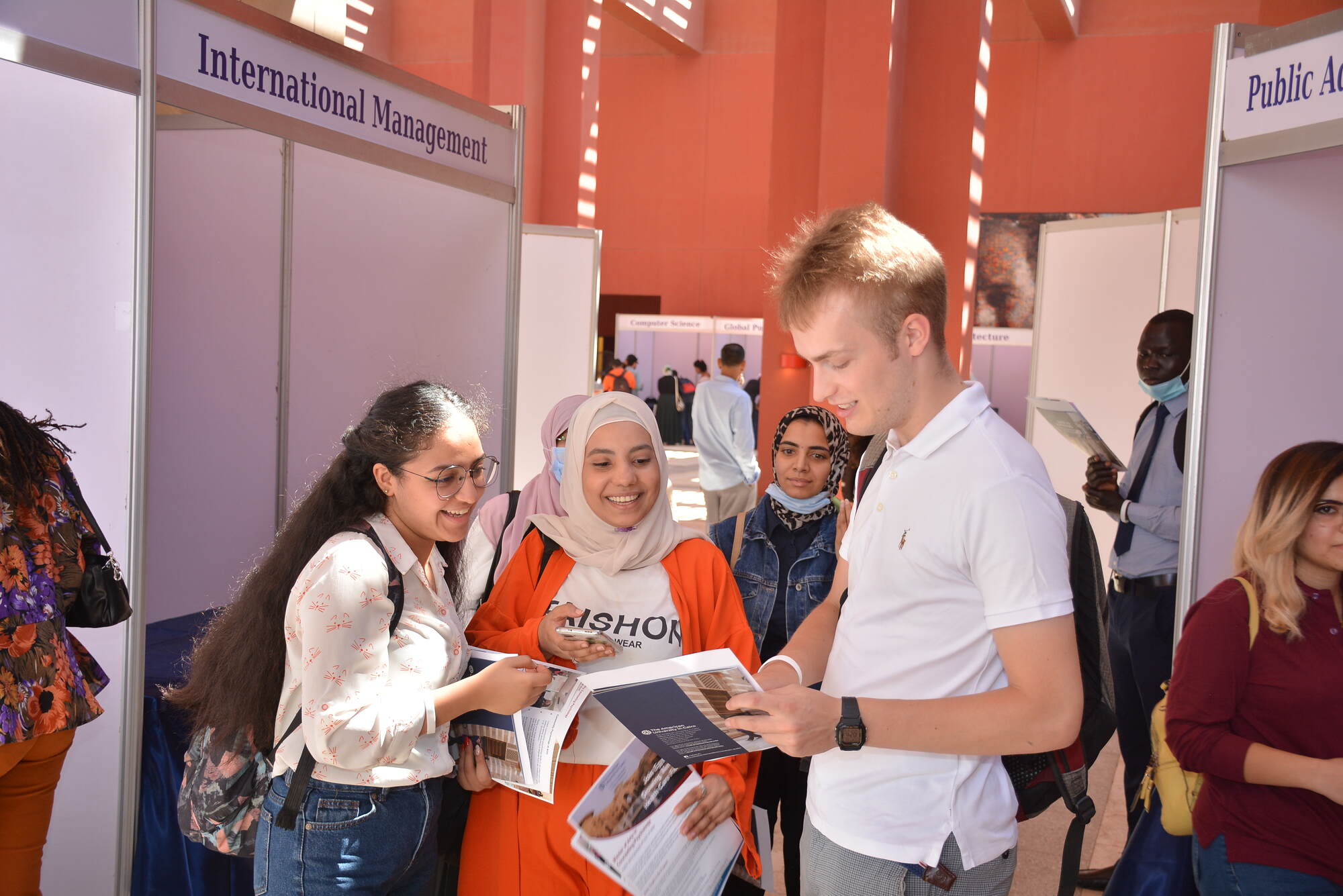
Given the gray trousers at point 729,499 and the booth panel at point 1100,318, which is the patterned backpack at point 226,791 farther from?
the gray trousers at point 729,499

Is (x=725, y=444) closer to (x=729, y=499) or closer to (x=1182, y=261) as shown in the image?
(x=729, y=499)

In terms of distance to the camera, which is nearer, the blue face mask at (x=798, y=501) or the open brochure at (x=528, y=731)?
the open brochure at (x=528, y=731)

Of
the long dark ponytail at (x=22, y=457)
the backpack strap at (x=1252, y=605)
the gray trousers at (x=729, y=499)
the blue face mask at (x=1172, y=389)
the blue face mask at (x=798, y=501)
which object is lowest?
the gray trousers at (x=729, y=499)

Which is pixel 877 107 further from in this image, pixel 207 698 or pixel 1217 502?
pixel 207 698

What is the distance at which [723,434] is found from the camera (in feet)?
23.6

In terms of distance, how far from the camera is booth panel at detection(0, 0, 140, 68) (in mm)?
2125

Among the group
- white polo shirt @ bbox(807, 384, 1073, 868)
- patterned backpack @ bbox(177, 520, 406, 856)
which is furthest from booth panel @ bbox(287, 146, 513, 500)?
white polo shirt @ bbox(807, 384, 1073, 868)

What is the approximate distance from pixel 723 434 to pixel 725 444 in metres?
0.08

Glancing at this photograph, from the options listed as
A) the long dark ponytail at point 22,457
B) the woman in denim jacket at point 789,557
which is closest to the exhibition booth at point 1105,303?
the woman in denim jacket at point 789,557

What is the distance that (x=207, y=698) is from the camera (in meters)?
1.92

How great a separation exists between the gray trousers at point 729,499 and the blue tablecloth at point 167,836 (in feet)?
16.3

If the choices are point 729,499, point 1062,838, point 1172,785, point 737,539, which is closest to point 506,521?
point 737,539

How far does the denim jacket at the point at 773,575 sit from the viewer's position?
2.80 meters

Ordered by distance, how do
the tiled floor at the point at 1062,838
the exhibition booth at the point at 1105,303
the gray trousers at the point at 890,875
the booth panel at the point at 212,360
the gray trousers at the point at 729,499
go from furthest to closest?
the gray trousers at the point at 729,499, the exhibition booth at the point at 1105,303, the booth panel at the point at 212,360, the tiled floor at the point at 1062,838, the gray trousers at the point at 890,875
